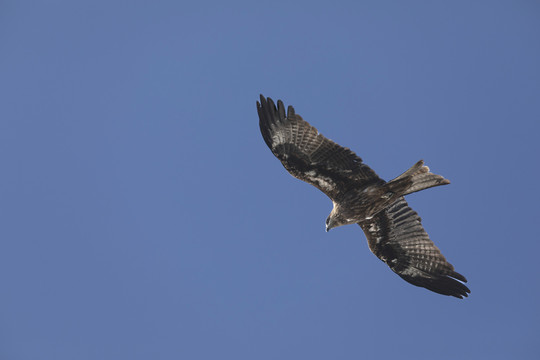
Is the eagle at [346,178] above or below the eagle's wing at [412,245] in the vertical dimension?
above

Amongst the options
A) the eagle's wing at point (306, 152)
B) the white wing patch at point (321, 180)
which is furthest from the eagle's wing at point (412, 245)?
the eagle's wing at point (306, 152)

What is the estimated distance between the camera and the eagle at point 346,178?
947 cm

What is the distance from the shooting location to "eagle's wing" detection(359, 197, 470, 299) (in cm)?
1099

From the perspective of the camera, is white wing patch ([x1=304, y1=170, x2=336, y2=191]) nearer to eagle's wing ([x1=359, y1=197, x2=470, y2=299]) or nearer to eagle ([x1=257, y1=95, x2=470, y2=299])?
eagle ([x1=257, y1=95, x2=470, y2=299])

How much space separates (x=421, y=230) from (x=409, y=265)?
0.85m

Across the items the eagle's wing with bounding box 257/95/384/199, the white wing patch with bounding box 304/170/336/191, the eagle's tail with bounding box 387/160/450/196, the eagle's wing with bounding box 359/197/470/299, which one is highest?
the eagle's wing with bounding box 257/95/384/199

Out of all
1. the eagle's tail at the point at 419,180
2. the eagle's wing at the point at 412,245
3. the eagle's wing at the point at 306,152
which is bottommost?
the eagle's wing at the point at 412,245

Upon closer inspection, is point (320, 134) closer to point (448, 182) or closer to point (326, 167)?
point (326, 167)

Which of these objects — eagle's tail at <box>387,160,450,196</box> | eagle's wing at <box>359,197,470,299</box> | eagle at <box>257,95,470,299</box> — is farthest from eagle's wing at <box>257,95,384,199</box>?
eagle's wing at <box>359,197,470,299</box>

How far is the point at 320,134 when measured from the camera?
9438mm

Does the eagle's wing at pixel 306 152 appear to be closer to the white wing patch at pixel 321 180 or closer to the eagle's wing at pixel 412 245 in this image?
the white wing patch at pixel 321 180

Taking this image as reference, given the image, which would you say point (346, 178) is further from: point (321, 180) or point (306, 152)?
point (306, 152)

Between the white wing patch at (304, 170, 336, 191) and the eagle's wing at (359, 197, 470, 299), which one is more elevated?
the white wing patch at (304, 170, 336, 191)

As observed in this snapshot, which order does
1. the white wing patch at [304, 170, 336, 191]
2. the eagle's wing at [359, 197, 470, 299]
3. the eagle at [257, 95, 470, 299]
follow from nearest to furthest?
the eagle at [257, 95, 470, 299] → the white wing patch at [304, 170, 336, 191] → the eagle's wing at [359, 197, 470, 299]
